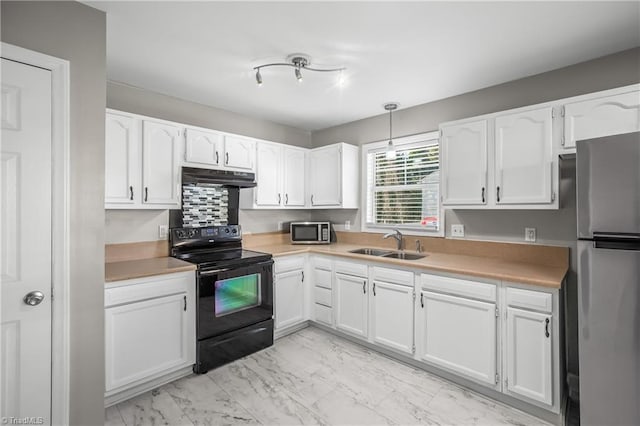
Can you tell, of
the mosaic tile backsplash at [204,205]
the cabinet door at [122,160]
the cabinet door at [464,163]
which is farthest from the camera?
the mosaic tile backsplash at [204,205]

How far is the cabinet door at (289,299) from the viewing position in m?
3.14

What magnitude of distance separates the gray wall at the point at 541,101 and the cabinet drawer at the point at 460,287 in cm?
73

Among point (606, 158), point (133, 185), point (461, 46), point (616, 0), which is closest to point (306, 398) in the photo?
point (133, 185)

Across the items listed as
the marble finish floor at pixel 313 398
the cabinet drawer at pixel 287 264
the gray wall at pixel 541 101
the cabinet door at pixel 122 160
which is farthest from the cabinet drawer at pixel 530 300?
the cabinet door at pixel 122 160

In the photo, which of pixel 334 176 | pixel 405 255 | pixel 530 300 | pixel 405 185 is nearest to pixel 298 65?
pixel 334 176

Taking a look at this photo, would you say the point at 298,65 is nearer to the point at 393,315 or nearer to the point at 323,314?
the point at 393,315

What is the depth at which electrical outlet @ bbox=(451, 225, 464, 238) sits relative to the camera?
2.95 metres

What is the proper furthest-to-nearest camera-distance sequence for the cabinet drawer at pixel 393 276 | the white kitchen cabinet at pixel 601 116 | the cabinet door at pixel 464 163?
1. the cabinet drawer at pixel 393 276
2. the cabinet door at pixel 464 163
3. the white kitchen cabinet at pixel 601 116

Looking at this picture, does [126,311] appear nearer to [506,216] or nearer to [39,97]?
[39,97]

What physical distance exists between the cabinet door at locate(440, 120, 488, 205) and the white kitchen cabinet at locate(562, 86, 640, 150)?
54cm

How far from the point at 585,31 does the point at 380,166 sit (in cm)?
213

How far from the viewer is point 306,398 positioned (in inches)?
86.7

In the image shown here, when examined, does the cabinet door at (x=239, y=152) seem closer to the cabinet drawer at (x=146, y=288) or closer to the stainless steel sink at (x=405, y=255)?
the cabinet drawer at (x=146, y=288)

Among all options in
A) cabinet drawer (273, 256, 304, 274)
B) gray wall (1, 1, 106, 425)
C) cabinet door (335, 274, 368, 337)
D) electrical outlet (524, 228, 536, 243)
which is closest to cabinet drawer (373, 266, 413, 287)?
cabinet door (335, 274, 368, 337)
